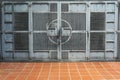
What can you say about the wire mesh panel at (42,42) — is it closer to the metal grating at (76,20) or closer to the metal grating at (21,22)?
the metal grating at (21,22)

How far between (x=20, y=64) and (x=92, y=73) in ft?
8.76

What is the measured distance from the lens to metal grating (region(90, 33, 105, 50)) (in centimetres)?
897

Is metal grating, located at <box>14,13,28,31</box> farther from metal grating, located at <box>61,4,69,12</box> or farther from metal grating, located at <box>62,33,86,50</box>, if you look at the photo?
metal grating, located at <box>62,33,86,50</box>

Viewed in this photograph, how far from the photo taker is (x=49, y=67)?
8.27 m

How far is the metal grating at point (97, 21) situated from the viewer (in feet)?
29.2

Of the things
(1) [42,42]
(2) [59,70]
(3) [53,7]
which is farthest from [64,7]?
(2) [59,70]

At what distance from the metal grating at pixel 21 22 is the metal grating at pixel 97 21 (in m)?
2.36

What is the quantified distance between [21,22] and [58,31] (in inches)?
53.7

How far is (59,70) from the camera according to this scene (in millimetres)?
7863

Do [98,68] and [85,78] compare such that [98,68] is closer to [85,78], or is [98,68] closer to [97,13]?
[85,78]

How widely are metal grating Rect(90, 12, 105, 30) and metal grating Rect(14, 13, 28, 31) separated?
236 cm

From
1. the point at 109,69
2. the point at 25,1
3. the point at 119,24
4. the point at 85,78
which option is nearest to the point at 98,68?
the point at 109,69

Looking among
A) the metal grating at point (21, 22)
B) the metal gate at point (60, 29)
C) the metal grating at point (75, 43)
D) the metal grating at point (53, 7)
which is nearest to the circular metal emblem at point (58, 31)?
the metal gate at point (60, 29)

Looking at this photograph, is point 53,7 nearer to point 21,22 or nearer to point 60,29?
point 60,29
